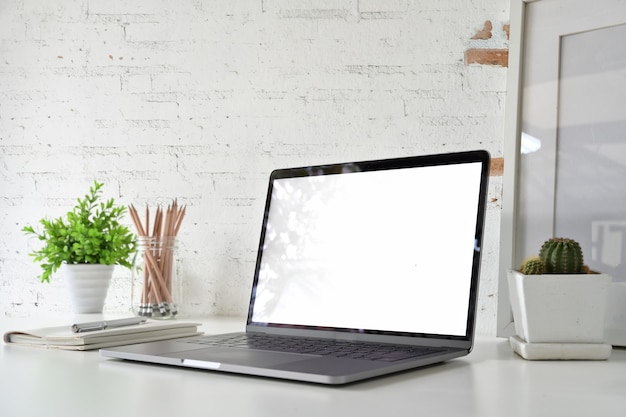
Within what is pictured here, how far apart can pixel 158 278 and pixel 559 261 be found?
92 centimetres

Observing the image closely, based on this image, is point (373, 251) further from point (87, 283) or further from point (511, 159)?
point (87, 283)

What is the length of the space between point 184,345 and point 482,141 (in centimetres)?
77

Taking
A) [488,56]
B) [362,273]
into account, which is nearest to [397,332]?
[362,273]

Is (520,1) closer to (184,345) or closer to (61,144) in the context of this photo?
(184,345)

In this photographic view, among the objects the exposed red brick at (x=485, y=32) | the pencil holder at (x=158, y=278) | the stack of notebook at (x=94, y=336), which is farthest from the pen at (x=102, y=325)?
the exposed red brick at (x=485, y=32)

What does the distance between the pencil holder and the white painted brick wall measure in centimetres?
9

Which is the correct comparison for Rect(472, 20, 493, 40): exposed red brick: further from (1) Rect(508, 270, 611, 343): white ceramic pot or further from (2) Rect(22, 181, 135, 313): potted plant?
(2) Rect(22, 181, 135, 313): potted plant

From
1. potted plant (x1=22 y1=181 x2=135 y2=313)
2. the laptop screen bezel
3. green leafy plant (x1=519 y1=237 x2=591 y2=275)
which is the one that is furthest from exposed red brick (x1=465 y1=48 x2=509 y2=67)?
potted plant (x1=22 y1=181 x2=135 y2=313)

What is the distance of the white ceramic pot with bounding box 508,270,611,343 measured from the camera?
3.51 ft

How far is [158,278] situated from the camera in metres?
1.62

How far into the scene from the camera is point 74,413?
71 cm

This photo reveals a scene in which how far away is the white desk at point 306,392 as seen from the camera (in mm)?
721

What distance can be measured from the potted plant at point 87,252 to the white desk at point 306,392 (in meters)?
0.61

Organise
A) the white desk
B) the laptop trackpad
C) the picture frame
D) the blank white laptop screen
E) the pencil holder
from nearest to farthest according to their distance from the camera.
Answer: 1. the white desk
2. the laptop trackpad
3. the blank white laptop screen
4. the picture frame
5. the pencil holder
